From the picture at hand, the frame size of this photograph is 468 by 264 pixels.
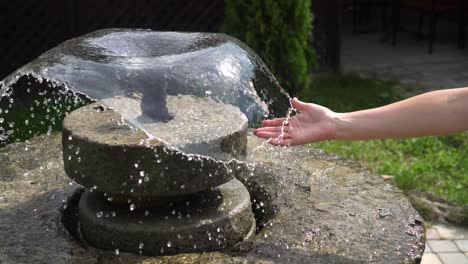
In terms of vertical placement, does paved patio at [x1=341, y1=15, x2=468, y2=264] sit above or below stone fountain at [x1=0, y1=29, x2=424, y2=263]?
below

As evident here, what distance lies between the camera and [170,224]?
2.67 metres

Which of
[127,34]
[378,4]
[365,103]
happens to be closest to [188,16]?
[365,103]

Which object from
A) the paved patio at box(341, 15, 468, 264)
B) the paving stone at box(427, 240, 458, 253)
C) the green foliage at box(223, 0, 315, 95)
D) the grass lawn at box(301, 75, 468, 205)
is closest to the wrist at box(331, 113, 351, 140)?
the paving stone at box(427, 240, 458, 253)

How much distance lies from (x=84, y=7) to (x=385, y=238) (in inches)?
226

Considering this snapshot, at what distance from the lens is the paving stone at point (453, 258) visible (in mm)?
4457

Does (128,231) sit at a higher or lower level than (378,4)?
higher

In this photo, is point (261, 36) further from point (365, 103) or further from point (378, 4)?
point (378, 4)

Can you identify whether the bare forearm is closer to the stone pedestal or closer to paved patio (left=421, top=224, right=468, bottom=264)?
the stone pedestal

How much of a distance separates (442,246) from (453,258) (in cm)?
15

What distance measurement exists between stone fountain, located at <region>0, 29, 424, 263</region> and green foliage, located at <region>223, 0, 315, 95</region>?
163 inches

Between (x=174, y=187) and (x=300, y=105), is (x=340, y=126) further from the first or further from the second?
(x=174, y=187)

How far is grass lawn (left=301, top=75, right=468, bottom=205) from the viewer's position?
17.5 feet

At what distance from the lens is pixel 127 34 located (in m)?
2.96

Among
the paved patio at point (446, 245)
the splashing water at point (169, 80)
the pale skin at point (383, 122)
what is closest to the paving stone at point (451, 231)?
the paved patio at point (446, 245)
